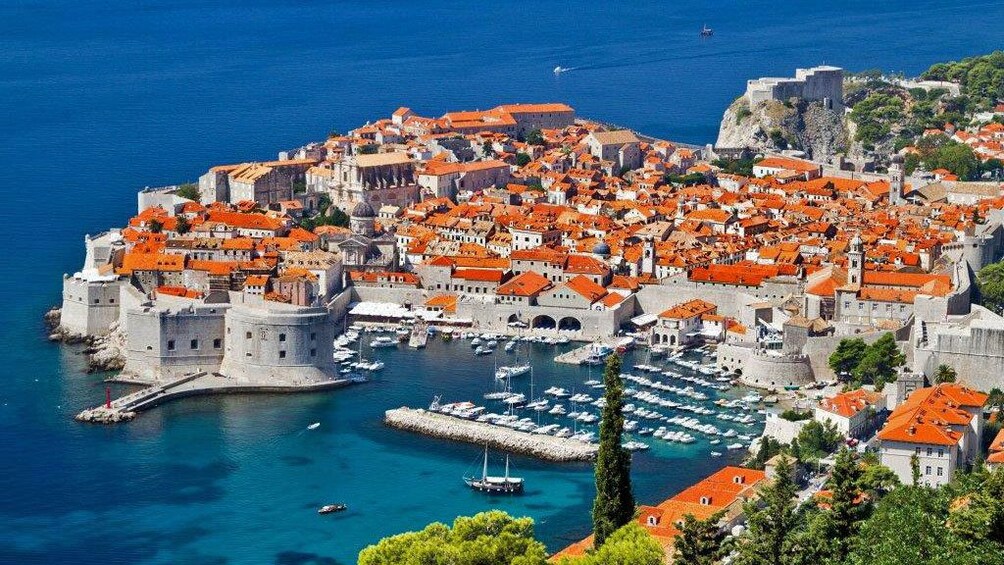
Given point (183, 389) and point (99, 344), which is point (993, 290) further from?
point (99, 344)

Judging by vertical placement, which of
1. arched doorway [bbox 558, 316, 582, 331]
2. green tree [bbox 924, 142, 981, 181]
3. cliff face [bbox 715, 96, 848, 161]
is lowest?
arched doorway [bbox 558, 316, 582, 331]

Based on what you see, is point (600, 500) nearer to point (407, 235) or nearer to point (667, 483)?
point (667, 483)

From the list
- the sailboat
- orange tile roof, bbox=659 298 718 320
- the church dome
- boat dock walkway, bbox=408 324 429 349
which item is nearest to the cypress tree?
the sailboat

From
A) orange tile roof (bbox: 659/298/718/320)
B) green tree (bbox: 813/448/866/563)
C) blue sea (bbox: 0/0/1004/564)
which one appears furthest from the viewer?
orange tile roof (bbox: 659/298/718/320)

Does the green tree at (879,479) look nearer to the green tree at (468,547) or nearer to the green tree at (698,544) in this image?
the green tree at (698,544)

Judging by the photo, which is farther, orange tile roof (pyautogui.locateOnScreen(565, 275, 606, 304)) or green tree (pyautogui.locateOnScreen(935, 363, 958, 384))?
orange tile roof (pyautogui.locateOnScreen(565, 275, 606, 304))

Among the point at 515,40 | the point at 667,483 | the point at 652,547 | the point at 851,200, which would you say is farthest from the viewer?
the point at 515,40

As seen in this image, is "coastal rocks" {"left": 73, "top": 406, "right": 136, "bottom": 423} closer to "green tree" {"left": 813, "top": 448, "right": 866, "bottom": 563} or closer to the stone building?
the stone building

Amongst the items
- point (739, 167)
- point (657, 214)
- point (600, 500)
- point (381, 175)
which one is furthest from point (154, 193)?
point (600, 500)
